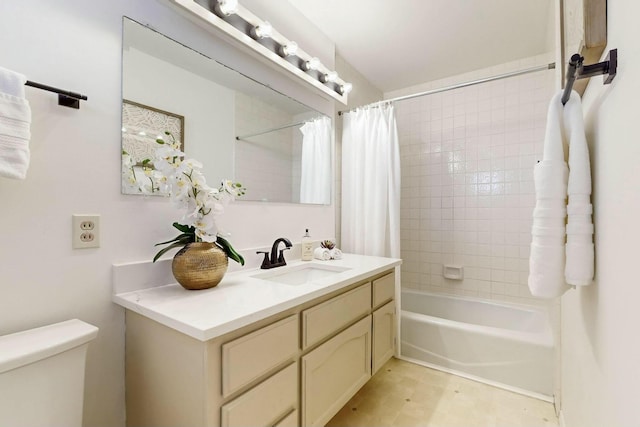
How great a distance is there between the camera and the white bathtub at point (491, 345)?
175 centimetres

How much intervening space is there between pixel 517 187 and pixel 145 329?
2.76 metres

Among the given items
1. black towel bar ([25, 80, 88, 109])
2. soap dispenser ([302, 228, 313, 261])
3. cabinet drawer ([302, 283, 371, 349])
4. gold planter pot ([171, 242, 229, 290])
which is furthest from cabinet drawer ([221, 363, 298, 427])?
black towel bar ([25, 80, 88, 109])

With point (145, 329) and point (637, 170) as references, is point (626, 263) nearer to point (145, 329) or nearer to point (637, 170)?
point (637, 170)

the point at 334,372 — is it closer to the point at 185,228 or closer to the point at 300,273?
the point at 300,273

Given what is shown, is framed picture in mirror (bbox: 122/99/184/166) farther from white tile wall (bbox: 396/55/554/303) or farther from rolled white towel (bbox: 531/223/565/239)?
white tile wall (bbox: 396/55/554/303)

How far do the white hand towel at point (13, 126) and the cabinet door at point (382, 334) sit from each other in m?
1.54

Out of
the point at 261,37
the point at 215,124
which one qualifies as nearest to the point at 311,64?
the point at 261,37

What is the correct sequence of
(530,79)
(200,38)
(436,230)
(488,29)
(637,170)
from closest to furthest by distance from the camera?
(637,170) → (200,38) → (488,29) → (530,79) → (436,230)

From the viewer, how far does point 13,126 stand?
751mm

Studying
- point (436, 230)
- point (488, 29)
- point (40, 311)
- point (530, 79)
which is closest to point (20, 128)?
point (40, 311)

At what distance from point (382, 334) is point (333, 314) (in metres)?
0.59

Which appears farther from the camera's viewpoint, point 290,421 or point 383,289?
point 383,289

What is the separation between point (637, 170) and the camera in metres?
0.53

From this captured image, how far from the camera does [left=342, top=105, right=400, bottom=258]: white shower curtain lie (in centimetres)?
219
